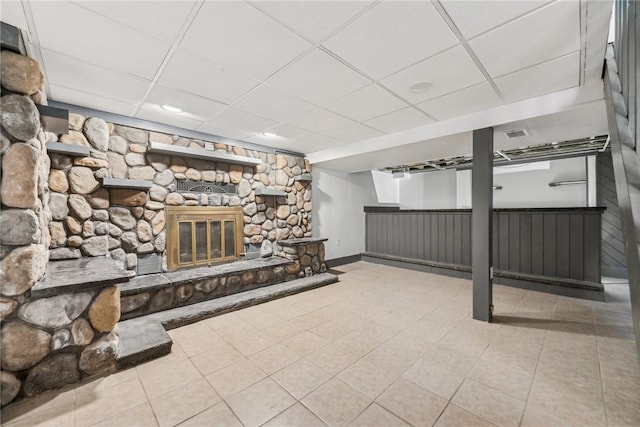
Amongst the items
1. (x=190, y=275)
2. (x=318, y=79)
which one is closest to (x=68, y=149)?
(x=190, y=275)

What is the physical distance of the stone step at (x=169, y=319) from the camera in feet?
6.86

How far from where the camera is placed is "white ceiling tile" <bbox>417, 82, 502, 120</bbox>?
96.7 inches

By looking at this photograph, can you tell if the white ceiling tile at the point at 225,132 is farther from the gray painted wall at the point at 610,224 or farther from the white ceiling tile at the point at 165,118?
the gray painted wall at the point at 610,224

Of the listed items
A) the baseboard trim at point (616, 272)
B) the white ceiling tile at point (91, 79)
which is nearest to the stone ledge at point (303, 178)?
the white ceiling tile at point (91, 79)

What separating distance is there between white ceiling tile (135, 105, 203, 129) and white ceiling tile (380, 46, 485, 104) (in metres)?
2.38

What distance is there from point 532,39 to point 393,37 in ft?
3.06

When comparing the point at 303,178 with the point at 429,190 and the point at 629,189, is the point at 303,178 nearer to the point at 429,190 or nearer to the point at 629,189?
the point at 629,189

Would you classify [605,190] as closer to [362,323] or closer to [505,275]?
[505,275]

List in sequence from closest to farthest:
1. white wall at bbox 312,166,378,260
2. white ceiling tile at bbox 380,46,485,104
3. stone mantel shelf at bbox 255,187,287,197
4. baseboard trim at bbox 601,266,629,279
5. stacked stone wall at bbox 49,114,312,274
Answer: white ceiling tile at bbox 380,46,485,104 < stacked stone wall at bbox 49,114,312,274 < stone mantel shelf at bbox 255,187,287,197 < baseboard trim at bbox 601,266,629,279 < white wall at bbox 312,166,378,260

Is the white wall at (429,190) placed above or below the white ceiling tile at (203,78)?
below

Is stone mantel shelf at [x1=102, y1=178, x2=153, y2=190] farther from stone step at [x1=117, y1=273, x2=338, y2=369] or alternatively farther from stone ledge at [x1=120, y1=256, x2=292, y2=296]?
stone step at [x1=117, y1=273, x2=338, y2=369]

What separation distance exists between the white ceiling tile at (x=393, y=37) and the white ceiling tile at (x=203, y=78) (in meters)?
0.90

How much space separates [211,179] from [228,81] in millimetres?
1847

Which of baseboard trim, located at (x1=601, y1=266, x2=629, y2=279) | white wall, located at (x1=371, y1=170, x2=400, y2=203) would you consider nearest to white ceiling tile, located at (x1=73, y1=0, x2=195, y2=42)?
white wall, located at (x1=371, y1=170, x2=400, y2=203)
